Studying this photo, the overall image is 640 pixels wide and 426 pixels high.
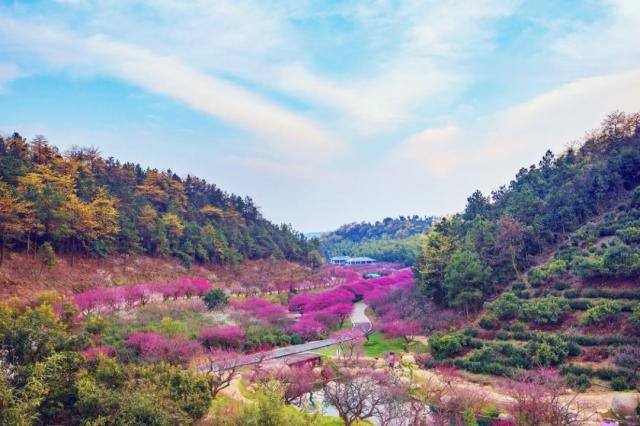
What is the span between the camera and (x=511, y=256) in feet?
128

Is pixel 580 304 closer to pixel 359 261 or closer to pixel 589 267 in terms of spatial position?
pixel 589 267

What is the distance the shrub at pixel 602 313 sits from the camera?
26953 millimetres

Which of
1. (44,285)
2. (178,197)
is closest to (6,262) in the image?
(44,285)

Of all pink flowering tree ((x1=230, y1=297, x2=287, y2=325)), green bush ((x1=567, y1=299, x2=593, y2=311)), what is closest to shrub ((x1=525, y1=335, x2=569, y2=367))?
green bush ((x1=567, y1=299, x2=593, y2=311))

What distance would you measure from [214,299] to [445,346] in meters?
21.4

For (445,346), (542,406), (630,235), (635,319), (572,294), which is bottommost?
(445,346)

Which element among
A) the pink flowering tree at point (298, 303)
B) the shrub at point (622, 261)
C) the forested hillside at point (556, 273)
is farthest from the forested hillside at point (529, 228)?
the pink flowering tree at point (298, 303)

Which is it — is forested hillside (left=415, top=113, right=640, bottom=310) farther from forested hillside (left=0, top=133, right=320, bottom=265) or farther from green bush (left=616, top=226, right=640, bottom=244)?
forested hillside (left=0, top=133, right=320, bottom=265)

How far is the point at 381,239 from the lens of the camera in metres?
132

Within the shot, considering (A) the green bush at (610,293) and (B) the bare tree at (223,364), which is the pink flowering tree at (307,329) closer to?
(B) the bare tree at (223,364)

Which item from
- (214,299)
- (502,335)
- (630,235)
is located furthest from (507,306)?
(214,299)

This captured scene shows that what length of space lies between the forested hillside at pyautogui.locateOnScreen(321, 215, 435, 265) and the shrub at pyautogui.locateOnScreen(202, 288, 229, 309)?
64.7 meters

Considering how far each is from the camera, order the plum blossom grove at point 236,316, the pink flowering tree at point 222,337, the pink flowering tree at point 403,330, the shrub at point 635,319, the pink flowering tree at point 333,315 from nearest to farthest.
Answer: the shrub at point 635,319, the plum blossom grove at point 236,316, the pink flowering tree at point 222,337, the pink flowering tree at point 403,330, the pink flowering tree at point 333,315

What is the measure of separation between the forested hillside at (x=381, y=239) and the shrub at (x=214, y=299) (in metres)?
64.7
